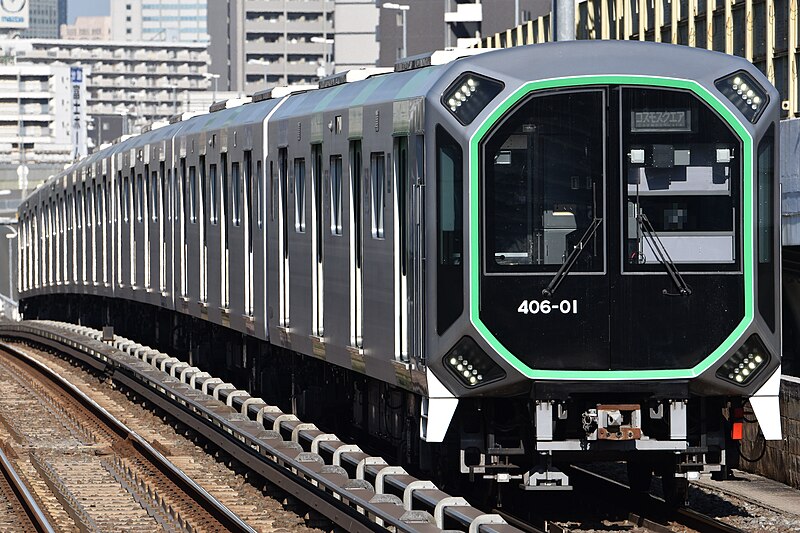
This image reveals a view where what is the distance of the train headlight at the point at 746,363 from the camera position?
39.5 ft

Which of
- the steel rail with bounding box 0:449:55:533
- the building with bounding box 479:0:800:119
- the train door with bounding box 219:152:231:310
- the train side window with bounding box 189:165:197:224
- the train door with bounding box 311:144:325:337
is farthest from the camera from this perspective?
the building with bounding box 479:0:800:119

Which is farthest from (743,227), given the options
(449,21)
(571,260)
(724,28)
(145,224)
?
(449,21)

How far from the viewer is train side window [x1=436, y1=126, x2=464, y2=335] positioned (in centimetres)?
1191

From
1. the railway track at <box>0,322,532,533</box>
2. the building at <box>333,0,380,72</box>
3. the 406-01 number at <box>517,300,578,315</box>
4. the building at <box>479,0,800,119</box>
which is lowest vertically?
the railway track at <box>0,322,532,533</box>

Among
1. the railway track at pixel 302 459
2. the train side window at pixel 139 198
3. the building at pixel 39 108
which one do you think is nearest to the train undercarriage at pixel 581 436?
the railway track at pixel 302 459

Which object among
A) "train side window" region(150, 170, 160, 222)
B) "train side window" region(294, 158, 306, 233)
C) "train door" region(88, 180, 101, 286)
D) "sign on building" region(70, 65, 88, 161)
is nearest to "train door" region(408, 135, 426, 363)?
"train side window" region(294, 158, 306, 233)

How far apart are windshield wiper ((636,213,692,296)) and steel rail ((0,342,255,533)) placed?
10.8 ft

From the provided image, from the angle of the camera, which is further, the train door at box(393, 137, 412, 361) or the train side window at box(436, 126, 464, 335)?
the train door at box(393, 137, 412, 361)

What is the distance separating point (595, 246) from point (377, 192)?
2364 mm

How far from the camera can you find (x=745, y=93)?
12.2 m

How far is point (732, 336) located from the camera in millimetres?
12008

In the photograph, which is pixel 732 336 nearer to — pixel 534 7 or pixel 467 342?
pixel 467 342

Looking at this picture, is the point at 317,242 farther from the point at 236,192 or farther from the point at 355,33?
the point at 355,33

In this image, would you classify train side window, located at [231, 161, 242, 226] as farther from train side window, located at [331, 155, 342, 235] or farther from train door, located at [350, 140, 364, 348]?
train door, located at [350, 140, 364, 348]
